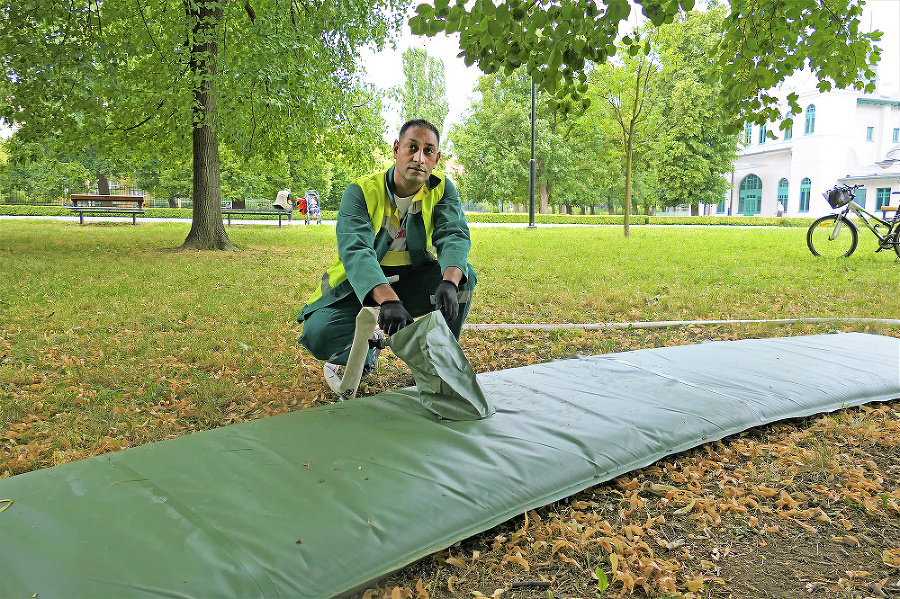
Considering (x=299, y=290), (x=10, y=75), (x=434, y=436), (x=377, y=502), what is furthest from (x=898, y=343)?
(x=10, y=75)

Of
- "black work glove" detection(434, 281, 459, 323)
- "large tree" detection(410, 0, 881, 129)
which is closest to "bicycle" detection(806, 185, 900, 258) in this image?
"large tree" detection(410, 0, 881, 129)

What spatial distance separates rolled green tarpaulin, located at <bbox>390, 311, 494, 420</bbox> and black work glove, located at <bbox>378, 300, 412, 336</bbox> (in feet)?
0.22

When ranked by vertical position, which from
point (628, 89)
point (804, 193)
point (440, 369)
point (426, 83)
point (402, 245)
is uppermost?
point (426, 83)

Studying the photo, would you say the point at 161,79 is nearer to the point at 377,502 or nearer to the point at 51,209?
the point at 377,502

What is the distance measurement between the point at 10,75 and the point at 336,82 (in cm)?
475

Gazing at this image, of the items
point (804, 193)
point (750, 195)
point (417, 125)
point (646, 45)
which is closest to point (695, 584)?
point (417, 125)

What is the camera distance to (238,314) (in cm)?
520

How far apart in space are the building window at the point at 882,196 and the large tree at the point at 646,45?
108 feet

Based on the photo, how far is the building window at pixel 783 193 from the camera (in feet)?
114

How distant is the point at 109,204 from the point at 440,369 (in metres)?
19.6

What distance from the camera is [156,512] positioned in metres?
1.74

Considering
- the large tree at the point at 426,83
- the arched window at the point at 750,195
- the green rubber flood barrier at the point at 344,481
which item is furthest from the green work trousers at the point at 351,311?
the arched window at the point at 750,195

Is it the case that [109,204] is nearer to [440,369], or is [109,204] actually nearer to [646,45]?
[646,45]

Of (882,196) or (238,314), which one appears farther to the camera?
(882,196)
